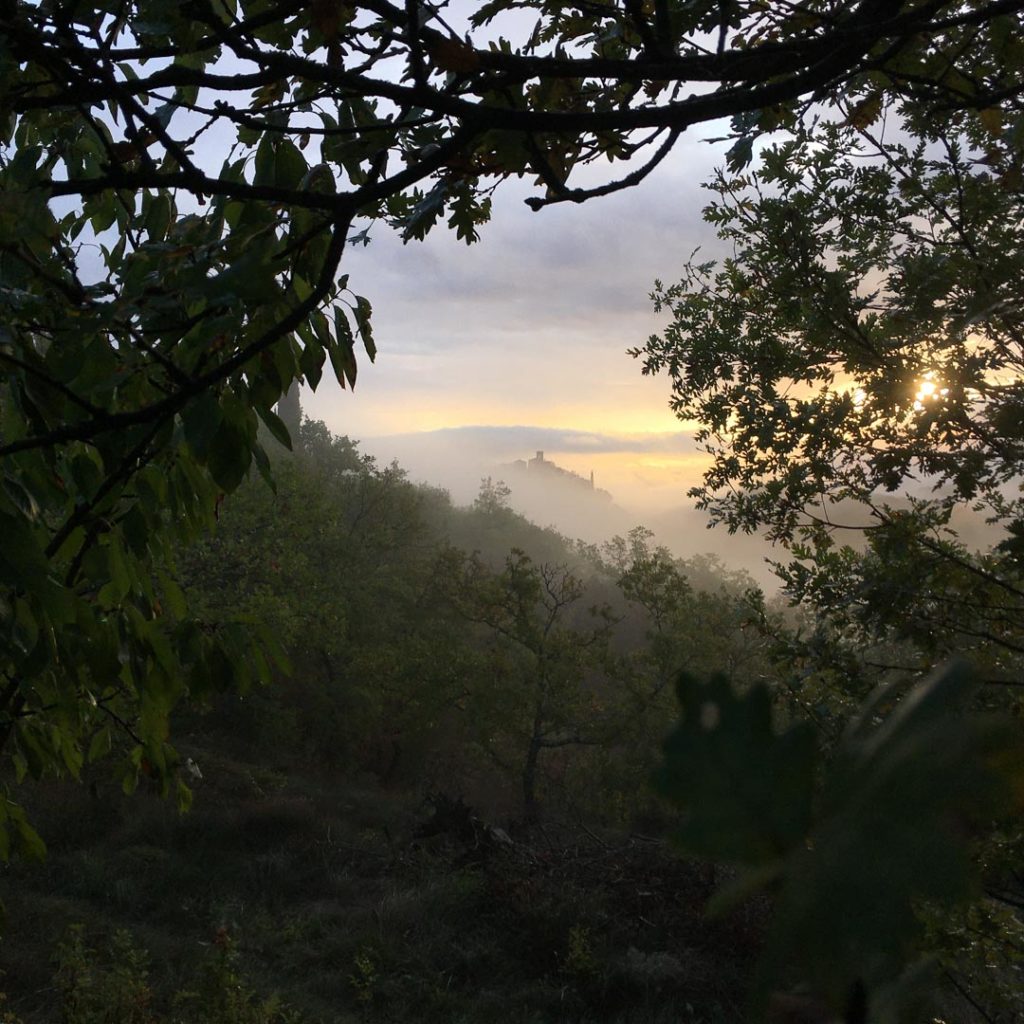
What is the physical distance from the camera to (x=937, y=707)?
9.4 inches

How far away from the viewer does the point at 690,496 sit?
7.28 meters

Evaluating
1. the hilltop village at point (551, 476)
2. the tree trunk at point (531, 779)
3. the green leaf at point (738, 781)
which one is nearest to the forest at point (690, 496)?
the green leaf at point (738, 781)

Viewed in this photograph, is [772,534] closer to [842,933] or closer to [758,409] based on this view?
[758,409]

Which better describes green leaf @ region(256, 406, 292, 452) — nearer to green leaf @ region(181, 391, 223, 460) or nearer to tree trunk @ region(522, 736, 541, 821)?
green leaf @ region(181, 391, 223, 460)

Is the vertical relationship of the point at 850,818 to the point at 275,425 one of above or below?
below

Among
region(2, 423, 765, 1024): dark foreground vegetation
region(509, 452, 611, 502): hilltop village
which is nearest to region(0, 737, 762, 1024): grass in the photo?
region(2, 423, 765, 1024): dark foreground vegetation

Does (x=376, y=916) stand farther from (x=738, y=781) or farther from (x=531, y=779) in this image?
(x=738, y=781)

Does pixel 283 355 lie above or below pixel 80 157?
below

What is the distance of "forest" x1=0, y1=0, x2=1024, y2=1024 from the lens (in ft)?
0.84

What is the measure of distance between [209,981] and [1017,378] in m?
8.02

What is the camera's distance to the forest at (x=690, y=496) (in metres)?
0.26

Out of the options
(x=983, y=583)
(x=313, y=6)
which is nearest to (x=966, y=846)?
(x=313, y=6)

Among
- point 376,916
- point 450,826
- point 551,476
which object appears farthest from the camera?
point 551,476

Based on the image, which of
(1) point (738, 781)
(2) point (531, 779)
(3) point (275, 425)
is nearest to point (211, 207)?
(3) point (275, 425)
